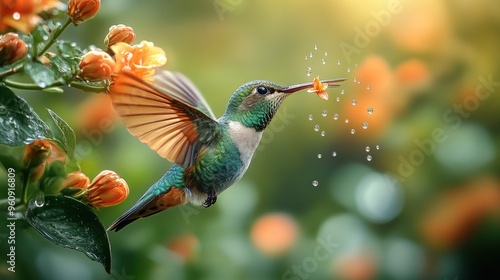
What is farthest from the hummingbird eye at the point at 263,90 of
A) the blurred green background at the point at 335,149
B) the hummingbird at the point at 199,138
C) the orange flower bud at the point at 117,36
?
the blurred green background at the point at 335,149

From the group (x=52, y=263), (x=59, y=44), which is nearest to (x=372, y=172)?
(x=52, y=263)

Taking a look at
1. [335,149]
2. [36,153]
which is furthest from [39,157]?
[335,149]

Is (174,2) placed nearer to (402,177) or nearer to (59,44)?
(402,177)

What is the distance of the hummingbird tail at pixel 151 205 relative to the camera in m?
0.49

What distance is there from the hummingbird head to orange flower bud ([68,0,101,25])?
0.14m

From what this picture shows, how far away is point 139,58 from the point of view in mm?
449

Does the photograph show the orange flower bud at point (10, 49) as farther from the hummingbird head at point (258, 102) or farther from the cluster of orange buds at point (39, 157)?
the hummingbird head at point (258, 102)

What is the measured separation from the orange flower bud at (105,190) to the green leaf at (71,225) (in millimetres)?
23

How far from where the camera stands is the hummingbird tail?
0.49 m

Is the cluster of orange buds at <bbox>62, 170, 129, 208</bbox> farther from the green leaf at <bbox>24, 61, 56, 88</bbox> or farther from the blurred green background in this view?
the blurred green background

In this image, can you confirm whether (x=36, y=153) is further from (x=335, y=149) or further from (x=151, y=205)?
(x=335, y=149)

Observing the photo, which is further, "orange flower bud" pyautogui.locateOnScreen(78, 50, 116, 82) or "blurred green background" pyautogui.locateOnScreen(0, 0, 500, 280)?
"blurred green background" pyautogui.locateOnScreen(0, 0, 500, 280)

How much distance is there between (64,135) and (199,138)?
120 mm

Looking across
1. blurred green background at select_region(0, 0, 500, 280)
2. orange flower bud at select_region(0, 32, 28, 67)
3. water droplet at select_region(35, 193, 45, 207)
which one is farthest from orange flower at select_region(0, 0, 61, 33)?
blurred green background at select_region(0, 0, 500, 280)
